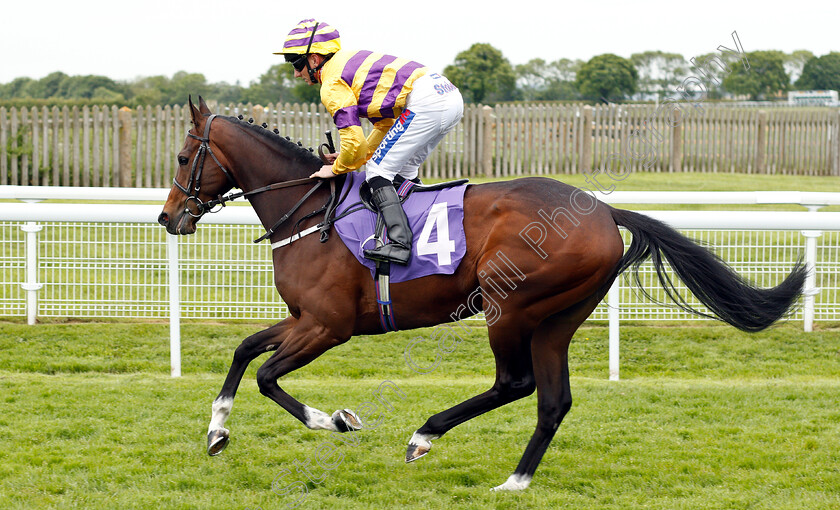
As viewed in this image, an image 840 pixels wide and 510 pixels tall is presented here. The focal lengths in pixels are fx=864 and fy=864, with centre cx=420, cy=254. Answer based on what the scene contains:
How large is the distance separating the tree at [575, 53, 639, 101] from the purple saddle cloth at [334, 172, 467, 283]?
15684mm

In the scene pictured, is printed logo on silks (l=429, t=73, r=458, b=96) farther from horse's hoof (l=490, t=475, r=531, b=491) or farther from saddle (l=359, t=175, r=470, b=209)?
horse's hoof (l=490, t=475, r=531, b=491)

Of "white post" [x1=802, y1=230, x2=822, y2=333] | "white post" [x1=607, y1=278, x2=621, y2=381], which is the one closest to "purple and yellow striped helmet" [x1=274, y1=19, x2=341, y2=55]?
"white post" [x1=607, y1=278, x2=621, y2=381]

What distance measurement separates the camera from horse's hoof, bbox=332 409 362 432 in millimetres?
3721

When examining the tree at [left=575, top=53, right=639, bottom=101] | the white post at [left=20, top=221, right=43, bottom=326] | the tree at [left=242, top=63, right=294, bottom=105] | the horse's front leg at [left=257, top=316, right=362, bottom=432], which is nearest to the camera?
the horse's front leg at [left=257, top=316, right=362, bottom=432]

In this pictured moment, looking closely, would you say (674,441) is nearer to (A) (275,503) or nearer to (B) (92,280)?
(A) (275,503)

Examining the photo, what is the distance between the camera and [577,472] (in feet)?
12.2

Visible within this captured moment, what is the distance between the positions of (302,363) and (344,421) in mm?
309

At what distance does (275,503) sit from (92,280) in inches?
142

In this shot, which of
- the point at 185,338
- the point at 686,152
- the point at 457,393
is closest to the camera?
the point at 457,393

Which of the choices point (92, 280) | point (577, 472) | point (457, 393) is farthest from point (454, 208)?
point (92, 280)

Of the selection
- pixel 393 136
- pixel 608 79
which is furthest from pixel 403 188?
pixel 608 79

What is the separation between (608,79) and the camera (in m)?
18.9

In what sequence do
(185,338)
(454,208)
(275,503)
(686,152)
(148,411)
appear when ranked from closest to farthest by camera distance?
(275,503) → (454,208) → (148,411) → (185,338) → (686,152)

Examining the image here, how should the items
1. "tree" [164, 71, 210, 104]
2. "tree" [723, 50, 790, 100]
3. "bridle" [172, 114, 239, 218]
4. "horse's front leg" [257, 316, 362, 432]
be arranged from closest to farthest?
1. "horse's front leg" [257, 316, 362, 432]
2. "bridle" [172, 114, 239, 218]
3. "tree" [723, 50, 790, 100]
4. "tree" [164, 71, 210, 104]
